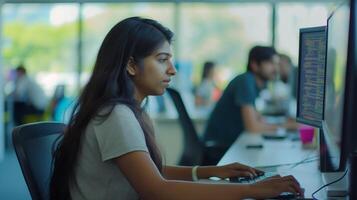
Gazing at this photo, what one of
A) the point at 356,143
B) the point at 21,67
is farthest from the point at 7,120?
the point at 356,143

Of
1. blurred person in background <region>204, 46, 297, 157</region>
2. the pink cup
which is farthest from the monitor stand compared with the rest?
blurred person in background <region>204, 46, 297, 157</region>

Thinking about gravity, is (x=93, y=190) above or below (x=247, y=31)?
below

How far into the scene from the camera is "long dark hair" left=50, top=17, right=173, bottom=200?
160cm

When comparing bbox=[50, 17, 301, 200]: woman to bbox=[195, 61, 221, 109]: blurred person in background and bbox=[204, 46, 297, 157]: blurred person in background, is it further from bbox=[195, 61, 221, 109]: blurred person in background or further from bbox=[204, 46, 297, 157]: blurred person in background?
bbox=[195, 61, 221, 109]: blurred person in background

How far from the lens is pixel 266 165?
2.44 m

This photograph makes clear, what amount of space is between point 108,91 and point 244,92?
2256 mm

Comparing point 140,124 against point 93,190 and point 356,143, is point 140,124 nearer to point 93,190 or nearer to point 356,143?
point 93,190

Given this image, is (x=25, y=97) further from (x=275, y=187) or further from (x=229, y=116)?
(x=275, y=187)

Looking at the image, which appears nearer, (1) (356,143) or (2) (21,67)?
(1) (356,143)

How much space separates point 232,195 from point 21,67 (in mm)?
6213

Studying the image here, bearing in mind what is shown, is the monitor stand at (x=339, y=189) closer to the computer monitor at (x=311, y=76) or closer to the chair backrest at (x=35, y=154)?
the computer monitor at (x=311, y=76)

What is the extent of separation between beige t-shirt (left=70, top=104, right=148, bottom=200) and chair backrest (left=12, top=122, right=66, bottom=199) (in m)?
0.10

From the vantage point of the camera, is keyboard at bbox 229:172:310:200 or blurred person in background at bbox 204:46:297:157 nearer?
keyboard at bbox 229:172:310:200

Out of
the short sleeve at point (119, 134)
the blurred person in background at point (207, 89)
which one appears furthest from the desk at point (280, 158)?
the blurred person in background at point (207, 89)
